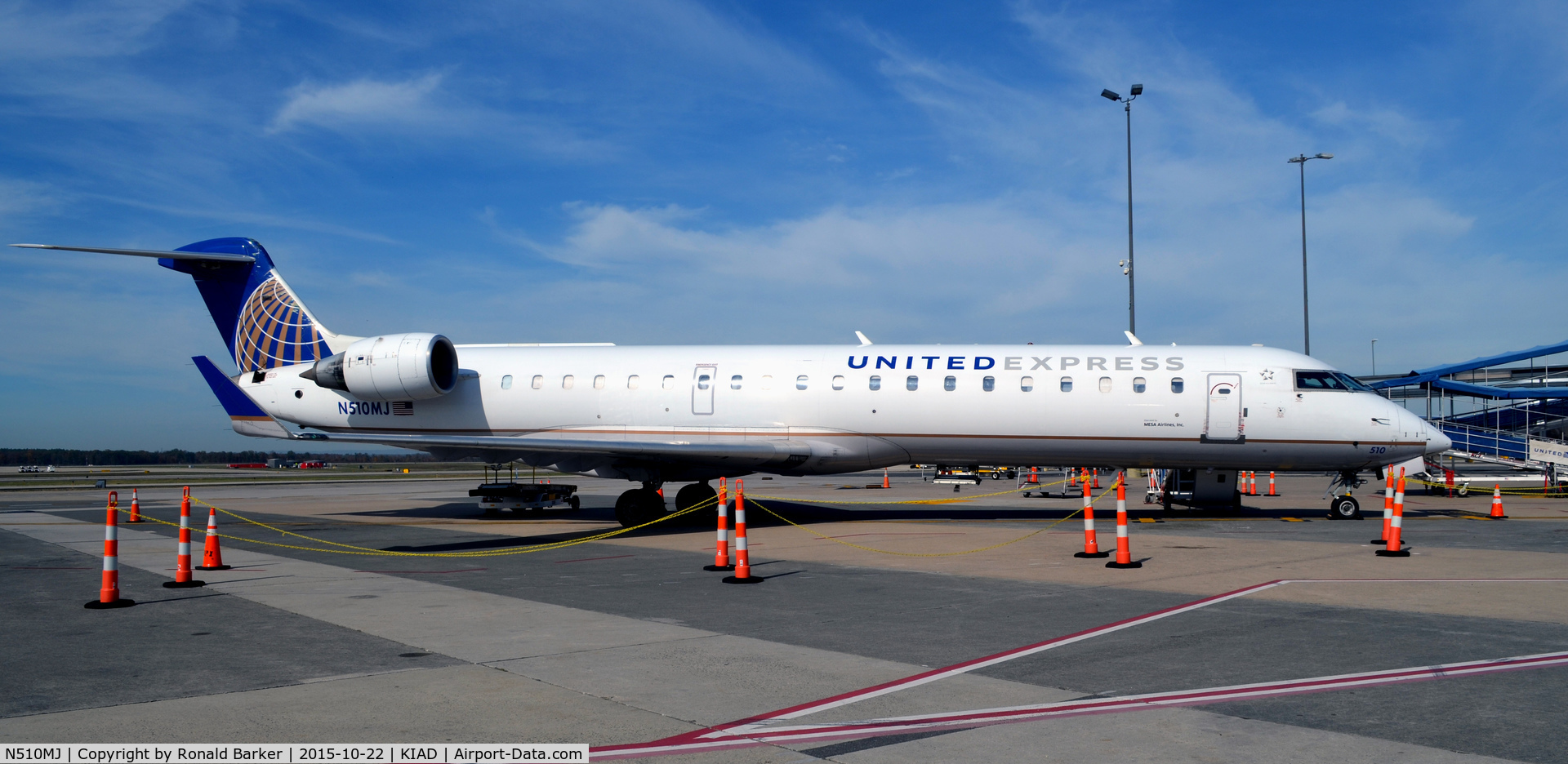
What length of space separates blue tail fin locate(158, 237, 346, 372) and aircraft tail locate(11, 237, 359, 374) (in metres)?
0.02

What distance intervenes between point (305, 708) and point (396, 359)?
14901 mm

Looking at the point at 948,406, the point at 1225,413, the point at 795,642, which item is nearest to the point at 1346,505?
the point at 1225,413

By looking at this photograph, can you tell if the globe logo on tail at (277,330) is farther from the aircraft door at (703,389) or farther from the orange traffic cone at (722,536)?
the orange traffic cone at (722,536)

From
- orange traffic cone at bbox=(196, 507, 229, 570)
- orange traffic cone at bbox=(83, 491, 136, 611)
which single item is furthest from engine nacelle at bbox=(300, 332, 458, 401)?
orange traffic cone at bbox=(83, 491, 136, 611)

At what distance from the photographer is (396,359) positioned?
18922 millimetres

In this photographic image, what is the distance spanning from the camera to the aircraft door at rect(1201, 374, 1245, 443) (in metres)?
16.7

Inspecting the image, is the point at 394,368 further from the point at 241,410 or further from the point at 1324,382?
the point at 1324,382

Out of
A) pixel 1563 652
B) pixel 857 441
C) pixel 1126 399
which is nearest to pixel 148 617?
pixel 1563 652

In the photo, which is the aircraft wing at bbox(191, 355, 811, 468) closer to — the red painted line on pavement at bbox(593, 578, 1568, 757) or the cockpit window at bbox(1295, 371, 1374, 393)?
the cockpit window at bbox(1295, 371, 1374, 393)

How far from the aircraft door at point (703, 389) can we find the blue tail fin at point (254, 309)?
8.46 meters

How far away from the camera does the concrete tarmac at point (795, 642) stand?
4703 millimetres

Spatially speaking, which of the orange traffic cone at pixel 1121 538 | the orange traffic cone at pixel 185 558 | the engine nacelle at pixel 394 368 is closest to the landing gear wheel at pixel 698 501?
the engine nacelle at pixel 394 368

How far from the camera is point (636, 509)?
57.2 ft

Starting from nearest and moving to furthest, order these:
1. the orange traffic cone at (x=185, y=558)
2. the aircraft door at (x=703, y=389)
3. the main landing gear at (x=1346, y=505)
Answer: the orange traffic cone at (x=185, y=558), the main landing gear at (x=1346, y=505), the aircraft door at (x=703, y=389)
